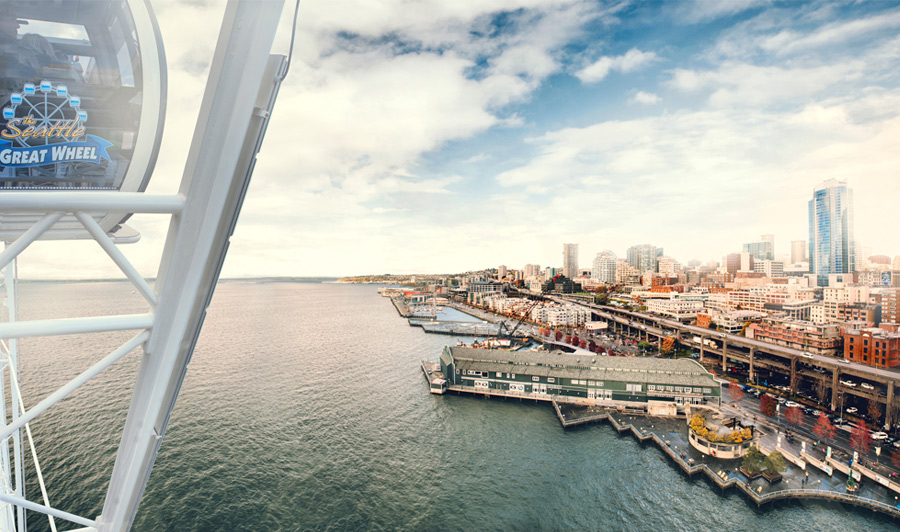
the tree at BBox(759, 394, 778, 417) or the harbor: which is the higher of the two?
the tree at BBox(759, 394, 778, 417)

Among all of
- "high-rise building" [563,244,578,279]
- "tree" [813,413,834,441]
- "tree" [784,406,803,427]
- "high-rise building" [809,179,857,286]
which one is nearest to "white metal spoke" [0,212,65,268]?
"tree" [813,413,834,441]

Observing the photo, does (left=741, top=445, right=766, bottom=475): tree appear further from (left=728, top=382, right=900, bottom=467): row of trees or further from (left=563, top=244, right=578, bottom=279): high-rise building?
(left=563, top=244, right=578, bottom=279): high-rise building

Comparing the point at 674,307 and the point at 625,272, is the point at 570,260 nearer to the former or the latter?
the point at 625,272

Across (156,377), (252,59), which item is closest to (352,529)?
(156,377)

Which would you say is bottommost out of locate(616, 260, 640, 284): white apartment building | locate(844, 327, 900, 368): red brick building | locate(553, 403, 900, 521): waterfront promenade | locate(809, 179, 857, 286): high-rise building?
locate(553, 403, 900, 521): waterfront promenade

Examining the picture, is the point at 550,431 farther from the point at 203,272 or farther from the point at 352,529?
the point at 203,272

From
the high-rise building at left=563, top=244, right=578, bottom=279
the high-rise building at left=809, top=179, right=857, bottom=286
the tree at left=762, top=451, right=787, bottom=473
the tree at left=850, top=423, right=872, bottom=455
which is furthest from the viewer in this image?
the high-rise building at left=563, top=244, right=578, bottom=279

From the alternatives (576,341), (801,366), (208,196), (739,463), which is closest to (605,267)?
(576,341)
